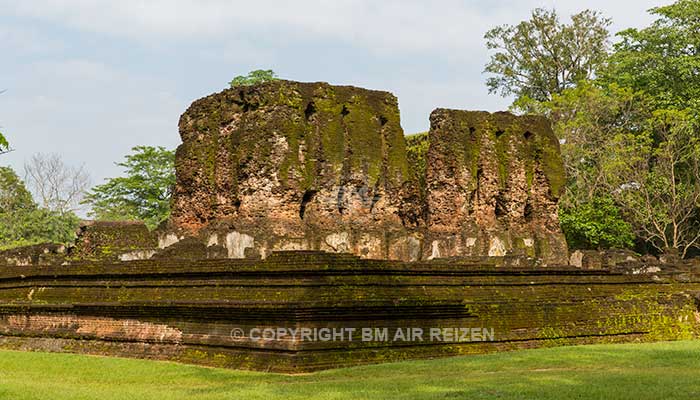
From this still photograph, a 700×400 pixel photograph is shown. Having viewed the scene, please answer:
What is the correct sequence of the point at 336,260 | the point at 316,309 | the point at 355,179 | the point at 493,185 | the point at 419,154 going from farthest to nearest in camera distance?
the point at 419,154 → the point at 493,185 → the point at 355,179 → the point at 336,260 → the point at 316,309

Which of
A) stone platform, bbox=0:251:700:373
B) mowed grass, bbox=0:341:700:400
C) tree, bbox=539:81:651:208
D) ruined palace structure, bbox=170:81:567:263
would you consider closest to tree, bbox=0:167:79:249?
ruined palace structure, bbox=170:81:567:263

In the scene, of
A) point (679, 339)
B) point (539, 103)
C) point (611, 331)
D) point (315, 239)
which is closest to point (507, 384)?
point (611, 331)

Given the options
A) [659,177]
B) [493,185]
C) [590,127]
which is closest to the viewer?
[493,185]

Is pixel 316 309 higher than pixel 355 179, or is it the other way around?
pixel 355 179

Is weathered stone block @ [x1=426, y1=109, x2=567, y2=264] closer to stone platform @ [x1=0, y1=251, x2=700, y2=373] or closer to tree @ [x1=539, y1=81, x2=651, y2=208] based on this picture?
stone platform @ [x1=0, y1=251, x2=700, y2=373]

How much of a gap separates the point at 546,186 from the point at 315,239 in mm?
7684

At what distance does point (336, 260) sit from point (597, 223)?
2111 centimetres

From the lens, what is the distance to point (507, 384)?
8.22 meters

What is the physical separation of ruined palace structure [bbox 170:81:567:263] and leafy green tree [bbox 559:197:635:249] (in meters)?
7.21

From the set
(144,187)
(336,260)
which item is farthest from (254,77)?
Answer: (336,260)

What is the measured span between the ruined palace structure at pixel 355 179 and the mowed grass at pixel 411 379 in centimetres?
737

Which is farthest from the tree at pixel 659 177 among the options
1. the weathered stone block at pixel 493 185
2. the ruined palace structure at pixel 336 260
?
the ruined palace structure at pixel 336 260

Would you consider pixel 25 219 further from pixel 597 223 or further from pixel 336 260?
pixel 336 260

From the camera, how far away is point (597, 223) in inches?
1214
